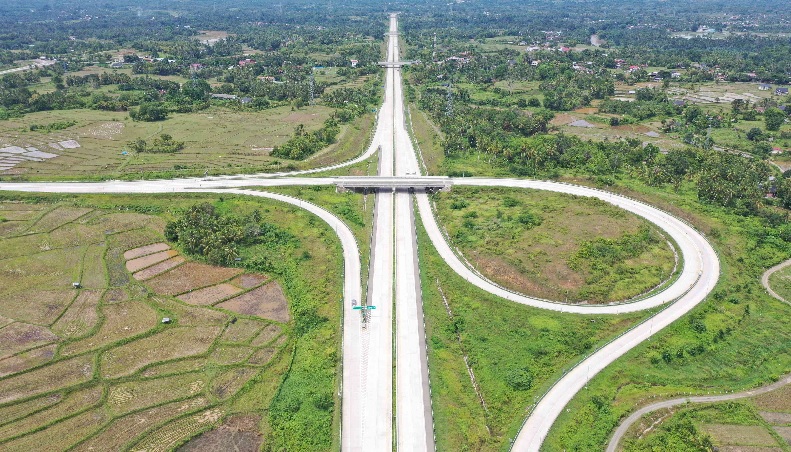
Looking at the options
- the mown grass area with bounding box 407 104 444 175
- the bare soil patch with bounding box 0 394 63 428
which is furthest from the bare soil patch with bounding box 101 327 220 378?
the mown grass area with bounding box 407 104 444 175

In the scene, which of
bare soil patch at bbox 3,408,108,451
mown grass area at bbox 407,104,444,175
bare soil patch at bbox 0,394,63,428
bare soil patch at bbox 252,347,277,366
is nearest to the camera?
bare soil patch at bbox 3,408,108,451

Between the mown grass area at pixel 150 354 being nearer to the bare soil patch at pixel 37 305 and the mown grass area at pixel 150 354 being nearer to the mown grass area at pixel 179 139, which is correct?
the bare soil patch at pixel 37 305

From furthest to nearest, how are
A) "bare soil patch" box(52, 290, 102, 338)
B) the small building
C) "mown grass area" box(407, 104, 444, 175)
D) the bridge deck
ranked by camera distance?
the small building, "mown grass area" box(407, 104, 444, 175), the bridge deck, "bare soil patch" box(52, 290, 102, 338)

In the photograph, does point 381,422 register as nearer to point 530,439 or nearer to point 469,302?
point 530,439

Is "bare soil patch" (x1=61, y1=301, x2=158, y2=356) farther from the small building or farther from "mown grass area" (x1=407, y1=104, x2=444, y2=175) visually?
the small building

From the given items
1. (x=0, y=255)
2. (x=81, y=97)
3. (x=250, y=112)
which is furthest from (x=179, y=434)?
(x=81, y=97)

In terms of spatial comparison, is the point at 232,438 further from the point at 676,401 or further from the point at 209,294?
the point at 676,401
